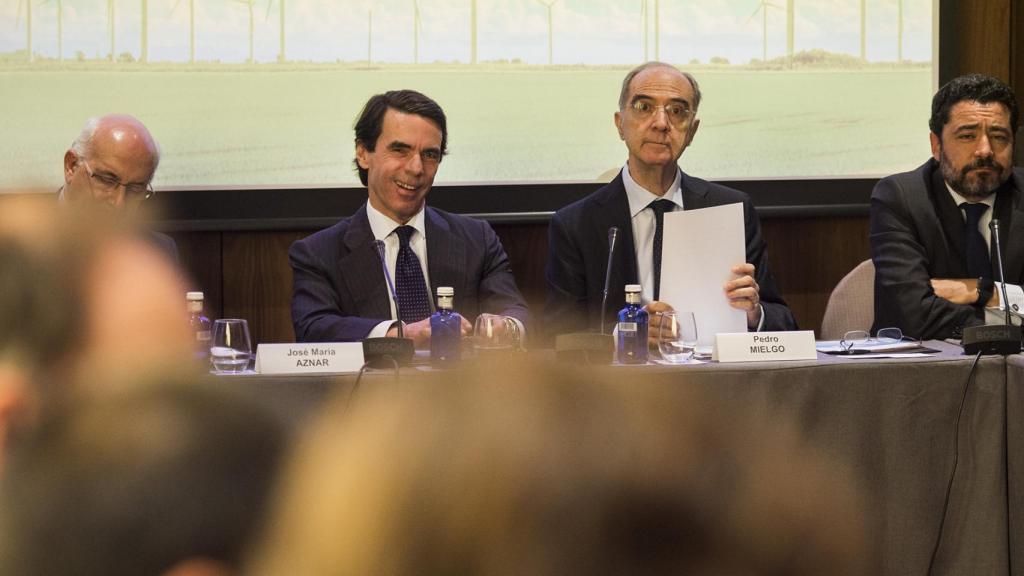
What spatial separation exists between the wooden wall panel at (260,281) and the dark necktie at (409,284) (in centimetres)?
76

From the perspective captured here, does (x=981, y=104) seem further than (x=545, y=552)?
Yes

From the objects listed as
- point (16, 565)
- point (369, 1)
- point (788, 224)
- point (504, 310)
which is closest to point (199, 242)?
point (369, 1)

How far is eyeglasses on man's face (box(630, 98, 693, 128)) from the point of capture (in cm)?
298

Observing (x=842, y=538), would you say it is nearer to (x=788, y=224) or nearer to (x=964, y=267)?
(x=964, y=267)

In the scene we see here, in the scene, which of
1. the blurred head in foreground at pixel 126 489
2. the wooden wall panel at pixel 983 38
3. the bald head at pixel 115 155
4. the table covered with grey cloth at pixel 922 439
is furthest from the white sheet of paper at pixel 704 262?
the blurred head in foreground at pixel 126 489

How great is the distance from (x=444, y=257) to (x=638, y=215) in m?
0.58

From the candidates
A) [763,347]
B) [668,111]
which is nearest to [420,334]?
[763,347]

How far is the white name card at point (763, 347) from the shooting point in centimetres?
203

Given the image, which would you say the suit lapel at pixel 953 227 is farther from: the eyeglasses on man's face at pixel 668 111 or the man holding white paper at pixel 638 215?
the eyeglasses on man's face at pixel 668 111

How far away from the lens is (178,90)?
10.9 feet

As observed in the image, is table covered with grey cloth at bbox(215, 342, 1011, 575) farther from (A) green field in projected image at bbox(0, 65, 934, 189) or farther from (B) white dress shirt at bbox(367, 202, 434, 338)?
(A) green field in projected image at bbox(0, 65, 934, 189)

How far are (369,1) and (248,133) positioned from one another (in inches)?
22.9

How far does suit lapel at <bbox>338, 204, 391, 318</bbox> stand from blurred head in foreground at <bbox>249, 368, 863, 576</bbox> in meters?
2.28

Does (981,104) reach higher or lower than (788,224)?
higher
